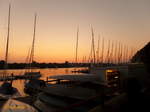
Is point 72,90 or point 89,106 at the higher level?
point 72,90

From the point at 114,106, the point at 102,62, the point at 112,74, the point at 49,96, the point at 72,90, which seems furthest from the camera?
the point at 102,62

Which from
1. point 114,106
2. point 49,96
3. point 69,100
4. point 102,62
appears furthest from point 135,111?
point 102,62

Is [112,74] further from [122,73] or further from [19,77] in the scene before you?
[19,77]

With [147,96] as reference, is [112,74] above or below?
above

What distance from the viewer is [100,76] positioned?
10.6m

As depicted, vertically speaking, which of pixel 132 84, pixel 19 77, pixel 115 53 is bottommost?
pixel 19 77

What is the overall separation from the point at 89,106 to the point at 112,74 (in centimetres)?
400

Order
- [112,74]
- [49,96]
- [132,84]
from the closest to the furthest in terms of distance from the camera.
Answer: [132,84]
[49,96]
[112,74]

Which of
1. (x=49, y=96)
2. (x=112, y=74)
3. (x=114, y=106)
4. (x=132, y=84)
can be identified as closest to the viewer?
(x=114, y=106)

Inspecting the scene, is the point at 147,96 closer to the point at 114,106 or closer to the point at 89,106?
the point at 114,106

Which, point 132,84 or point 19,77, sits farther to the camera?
point 19,77

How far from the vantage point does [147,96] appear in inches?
296

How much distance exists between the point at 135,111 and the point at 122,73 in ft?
19.3

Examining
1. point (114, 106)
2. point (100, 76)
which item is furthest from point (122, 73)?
point (114, 106)
